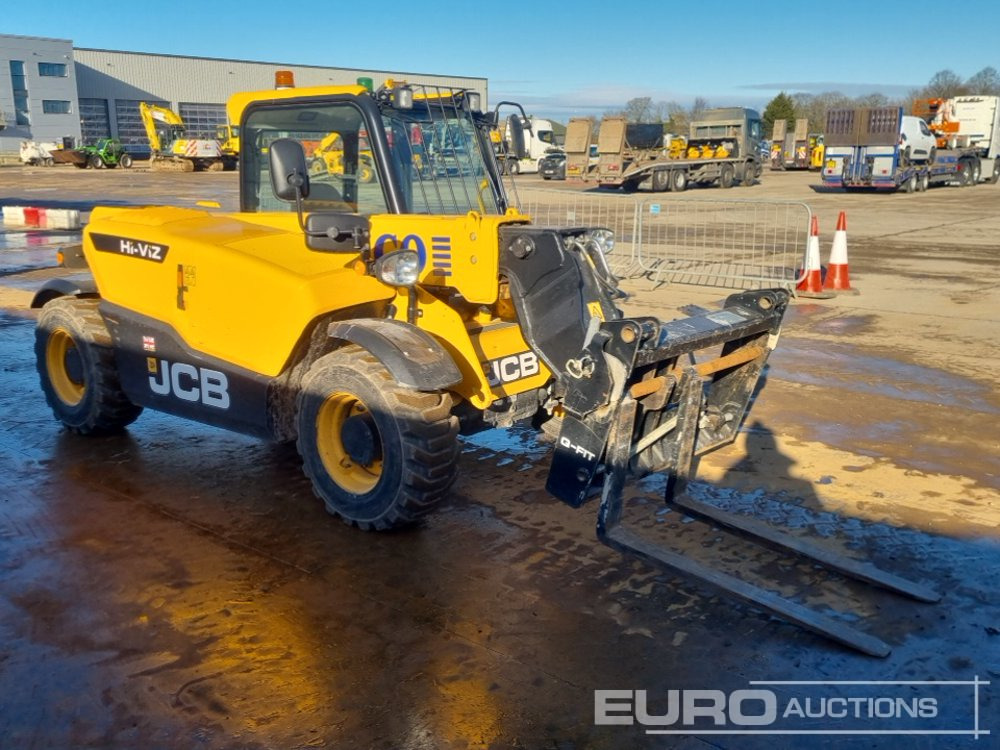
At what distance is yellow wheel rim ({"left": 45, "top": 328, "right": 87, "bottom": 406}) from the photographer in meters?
6.27

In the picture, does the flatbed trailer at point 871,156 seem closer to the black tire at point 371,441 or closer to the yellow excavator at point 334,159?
the yellow excavator at point 334,159

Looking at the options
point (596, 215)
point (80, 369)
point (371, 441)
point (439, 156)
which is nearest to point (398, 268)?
point (371, 441)

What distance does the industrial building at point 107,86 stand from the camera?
60.1 m

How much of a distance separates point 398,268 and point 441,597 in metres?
1.61

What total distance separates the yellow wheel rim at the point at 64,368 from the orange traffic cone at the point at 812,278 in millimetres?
8696

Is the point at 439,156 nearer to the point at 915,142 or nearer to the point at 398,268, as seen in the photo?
the point at 398,268

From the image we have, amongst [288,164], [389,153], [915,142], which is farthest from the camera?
[915,142]

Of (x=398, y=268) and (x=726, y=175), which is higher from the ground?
(x=726, y=175)

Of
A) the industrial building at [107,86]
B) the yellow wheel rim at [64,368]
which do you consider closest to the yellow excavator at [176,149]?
the industrial building at [107,86]

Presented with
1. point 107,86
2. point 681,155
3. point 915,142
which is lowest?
point 681,155

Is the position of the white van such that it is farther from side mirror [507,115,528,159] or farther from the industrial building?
the industrial building

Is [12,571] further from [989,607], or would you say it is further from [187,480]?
[989,607]

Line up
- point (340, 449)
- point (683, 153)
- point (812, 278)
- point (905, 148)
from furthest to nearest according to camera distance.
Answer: point (683, 153), point (905, 148), point (812, 278), point (340, 449)

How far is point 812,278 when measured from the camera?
11828mm
